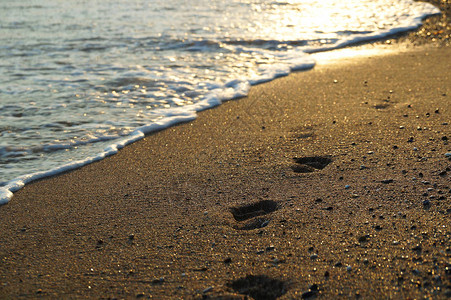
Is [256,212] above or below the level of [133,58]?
below

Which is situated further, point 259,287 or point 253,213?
point 253,213

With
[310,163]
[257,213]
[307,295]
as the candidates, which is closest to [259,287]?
[307,295]

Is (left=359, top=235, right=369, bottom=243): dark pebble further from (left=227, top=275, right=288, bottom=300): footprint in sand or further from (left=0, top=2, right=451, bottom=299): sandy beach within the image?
(left=227, top=275, right=288, bottom=300): footprint in sand

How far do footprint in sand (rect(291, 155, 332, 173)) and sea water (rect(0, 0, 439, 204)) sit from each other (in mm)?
1660

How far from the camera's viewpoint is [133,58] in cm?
739

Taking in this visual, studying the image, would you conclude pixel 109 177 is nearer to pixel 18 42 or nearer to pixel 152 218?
pixel 152 218

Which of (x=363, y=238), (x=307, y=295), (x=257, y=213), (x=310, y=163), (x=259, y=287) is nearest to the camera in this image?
(x=307, y=295)

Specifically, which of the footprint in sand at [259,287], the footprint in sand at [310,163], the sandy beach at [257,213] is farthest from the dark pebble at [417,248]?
the footprint in sand at [310,163]

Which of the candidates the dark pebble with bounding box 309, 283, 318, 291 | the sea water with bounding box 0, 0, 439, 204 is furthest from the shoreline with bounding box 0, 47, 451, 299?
the sea water with bounding box 0, 0, 439, 204

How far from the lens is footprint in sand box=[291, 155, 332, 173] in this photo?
3649 millimetres

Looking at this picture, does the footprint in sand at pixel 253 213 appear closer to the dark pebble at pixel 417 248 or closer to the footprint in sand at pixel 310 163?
Answer: the footprint in sand at pixel 310 163

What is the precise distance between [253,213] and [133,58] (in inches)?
193

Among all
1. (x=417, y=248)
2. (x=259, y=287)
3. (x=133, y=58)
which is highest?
(x=133, y=58)

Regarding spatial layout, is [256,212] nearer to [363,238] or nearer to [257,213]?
[257,213]
